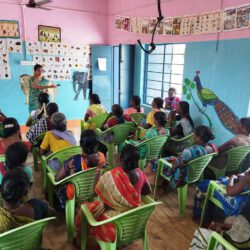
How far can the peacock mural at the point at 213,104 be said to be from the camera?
3281mm

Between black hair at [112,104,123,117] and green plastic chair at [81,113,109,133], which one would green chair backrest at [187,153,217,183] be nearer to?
black hair at [112,104,123,117]

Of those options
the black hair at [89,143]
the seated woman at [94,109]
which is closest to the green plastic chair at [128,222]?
the black hair at [89,143]

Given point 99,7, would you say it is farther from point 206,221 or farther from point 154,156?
point 206,221

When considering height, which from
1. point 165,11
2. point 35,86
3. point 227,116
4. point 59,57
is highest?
point 165,11

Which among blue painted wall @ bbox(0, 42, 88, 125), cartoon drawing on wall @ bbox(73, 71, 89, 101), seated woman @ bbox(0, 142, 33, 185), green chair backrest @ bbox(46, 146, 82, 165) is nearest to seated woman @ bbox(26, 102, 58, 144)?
green chair backrest @ bbox(46, 146, 82, 165)

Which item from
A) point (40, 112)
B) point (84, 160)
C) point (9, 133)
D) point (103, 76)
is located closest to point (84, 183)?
point (84, 160)

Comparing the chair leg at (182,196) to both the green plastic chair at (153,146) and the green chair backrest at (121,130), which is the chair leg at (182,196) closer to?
the green plastic chair at (153,146)

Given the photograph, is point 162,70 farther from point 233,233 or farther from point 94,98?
point 233,233

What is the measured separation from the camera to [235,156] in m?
2.54

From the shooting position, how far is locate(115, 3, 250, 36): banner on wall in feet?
9.89

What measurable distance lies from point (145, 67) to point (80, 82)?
1518 mm

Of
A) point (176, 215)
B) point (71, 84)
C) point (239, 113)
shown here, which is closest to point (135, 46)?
point (71, 84)

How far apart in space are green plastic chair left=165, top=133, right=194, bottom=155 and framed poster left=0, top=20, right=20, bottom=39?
3.58m

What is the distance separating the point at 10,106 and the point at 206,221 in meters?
4.24
